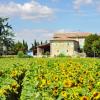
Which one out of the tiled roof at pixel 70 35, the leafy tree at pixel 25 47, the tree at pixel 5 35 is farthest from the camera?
the tiled roof at pixel 70 35

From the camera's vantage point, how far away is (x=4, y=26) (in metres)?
98.7

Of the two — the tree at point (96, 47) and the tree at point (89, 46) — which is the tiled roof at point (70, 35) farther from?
the tree at point (96, 47)

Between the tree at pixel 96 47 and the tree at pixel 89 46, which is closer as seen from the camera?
the tree at pixel 96 47

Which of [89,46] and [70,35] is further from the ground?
[70,35]

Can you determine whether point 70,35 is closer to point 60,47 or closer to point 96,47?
point 60,47

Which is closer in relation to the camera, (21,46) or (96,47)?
(96,47)

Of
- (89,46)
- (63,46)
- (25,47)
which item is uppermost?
(25,47)

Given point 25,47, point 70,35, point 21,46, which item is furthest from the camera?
point 25,47

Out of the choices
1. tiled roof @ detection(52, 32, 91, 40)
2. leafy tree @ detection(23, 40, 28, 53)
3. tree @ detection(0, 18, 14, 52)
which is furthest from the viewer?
tiled roof @ detection(52, 32, 91, 40)

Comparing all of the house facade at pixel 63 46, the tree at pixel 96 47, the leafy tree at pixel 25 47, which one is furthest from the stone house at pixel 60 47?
the tree at pixel 96 47

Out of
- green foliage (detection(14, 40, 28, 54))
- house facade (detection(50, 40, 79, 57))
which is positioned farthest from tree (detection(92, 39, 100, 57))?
green foliage (detection(14, 40, 28, 54))

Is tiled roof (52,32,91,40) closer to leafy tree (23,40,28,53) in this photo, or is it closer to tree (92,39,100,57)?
leafy tree (23,40,28,53)

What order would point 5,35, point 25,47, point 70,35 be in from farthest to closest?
point 25,47 < point 70,35 < point 5,35

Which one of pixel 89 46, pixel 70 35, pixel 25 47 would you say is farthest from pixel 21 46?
pixel 89 46
